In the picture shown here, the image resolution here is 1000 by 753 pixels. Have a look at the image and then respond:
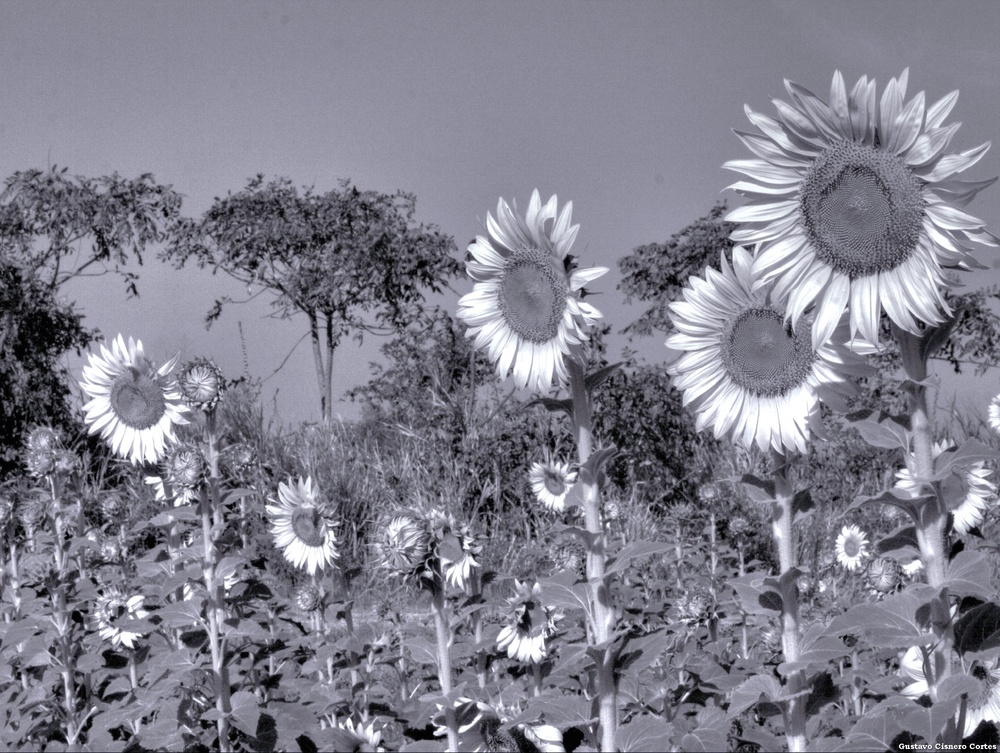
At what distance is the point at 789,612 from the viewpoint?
2.57m

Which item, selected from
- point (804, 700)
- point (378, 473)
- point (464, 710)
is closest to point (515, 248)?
point (464, 710)

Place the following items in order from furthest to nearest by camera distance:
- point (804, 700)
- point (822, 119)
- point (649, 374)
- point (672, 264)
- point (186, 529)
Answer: point (672, 264), point (649, 374), point (186, 529), point (804, 700), point (822, 119)

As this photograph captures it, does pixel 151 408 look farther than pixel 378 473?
No

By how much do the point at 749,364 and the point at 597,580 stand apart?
2.54ft

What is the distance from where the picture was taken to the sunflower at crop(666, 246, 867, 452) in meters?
2.71

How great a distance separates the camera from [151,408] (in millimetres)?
5031

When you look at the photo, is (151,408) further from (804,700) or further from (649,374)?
(649,374)

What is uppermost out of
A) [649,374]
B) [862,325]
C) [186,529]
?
[649,374]

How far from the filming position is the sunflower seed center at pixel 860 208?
2268 millimetres

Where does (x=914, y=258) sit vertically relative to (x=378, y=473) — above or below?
below

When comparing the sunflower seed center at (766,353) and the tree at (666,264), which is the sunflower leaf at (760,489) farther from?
the tree at (666,264)

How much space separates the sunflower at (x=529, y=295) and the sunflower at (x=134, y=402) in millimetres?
2539

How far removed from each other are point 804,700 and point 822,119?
1.50m

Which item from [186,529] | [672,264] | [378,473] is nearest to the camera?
[186,529]
